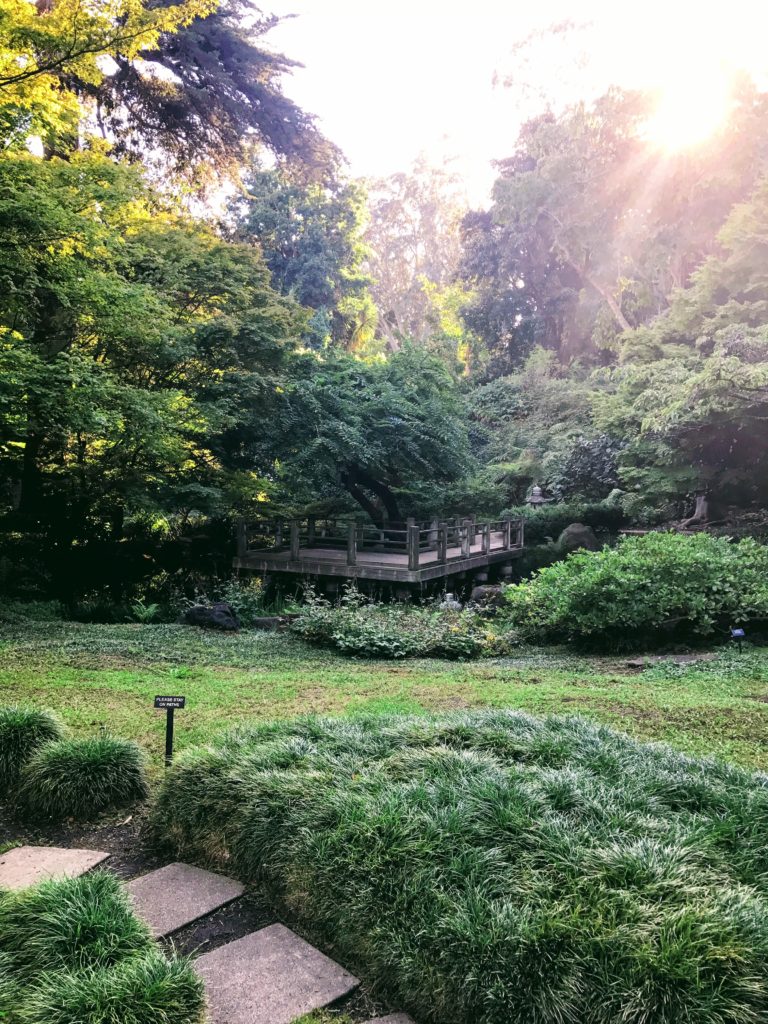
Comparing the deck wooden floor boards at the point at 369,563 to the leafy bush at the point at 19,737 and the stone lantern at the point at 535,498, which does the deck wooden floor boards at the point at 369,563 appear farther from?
the leafy bush at the point at 19,737

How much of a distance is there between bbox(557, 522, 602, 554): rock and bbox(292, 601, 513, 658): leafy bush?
8102 mm

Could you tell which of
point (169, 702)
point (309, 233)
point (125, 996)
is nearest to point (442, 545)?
point (169, 702)

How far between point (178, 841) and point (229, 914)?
60 cm

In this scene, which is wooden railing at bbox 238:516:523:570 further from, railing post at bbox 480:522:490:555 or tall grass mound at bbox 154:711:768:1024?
tall grass mound at bbox 154:711:768:1024

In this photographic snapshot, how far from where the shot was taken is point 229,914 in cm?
272

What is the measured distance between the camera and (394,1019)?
6.95 feet

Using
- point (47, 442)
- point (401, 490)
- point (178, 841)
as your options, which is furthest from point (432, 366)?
point (178, 841)

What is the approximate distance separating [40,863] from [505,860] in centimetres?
204

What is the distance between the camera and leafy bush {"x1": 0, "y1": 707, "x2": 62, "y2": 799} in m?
3.78

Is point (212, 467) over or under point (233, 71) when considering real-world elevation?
under

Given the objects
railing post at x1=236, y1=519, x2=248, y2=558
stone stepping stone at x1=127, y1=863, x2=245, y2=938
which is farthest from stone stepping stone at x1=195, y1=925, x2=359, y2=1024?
railing post at x1=236, y1=519, x2=248, y2=558

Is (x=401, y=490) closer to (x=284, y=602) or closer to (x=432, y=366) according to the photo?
(x=432, y=366)

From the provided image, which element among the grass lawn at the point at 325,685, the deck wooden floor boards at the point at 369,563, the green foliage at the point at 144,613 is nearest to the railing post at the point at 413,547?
the deck wooden floor boards at the point at 369,563

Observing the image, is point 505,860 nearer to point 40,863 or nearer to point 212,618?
point 40,863
